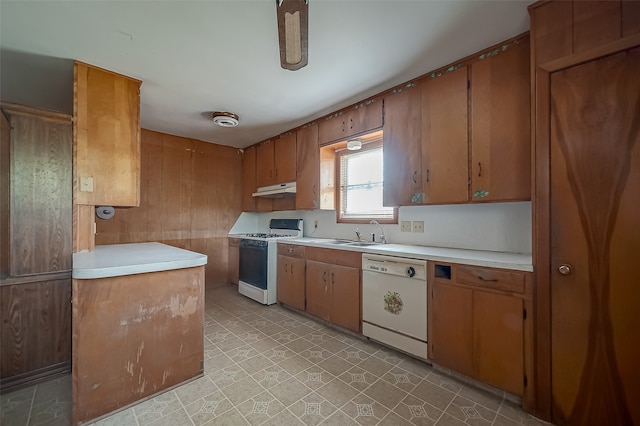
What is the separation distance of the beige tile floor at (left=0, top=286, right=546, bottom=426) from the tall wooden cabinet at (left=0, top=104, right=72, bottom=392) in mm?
232

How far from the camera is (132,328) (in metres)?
1.65

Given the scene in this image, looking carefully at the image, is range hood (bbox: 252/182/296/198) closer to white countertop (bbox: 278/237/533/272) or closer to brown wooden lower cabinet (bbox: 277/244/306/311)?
brown wooden lower cabinet (bbox: 277/244/306/311)

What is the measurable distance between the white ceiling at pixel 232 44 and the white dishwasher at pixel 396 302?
5.37 feet

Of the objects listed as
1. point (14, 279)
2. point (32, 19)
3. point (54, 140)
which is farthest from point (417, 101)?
point (14, 279)

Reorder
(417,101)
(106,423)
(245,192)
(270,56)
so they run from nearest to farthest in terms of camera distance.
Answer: (106,423)
(270,56)
(417,101)
(245,192)

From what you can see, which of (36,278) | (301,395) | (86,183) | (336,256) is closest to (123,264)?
(86,183)

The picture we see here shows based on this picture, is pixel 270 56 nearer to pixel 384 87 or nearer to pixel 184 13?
pixel 184 13

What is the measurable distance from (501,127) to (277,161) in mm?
2887

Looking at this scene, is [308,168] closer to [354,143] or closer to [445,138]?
[354,143]

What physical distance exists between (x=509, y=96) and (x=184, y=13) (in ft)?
7.28

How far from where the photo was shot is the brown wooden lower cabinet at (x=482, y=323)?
1.62 metres

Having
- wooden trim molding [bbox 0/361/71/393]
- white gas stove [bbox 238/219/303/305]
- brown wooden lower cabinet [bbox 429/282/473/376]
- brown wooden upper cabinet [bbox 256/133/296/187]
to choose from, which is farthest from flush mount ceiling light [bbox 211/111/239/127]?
brown wooden lower cabinet [bbox 429/282/473/376]

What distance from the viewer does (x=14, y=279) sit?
6.10ft

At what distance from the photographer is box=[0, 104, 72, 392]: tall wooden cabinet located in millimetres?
1857
